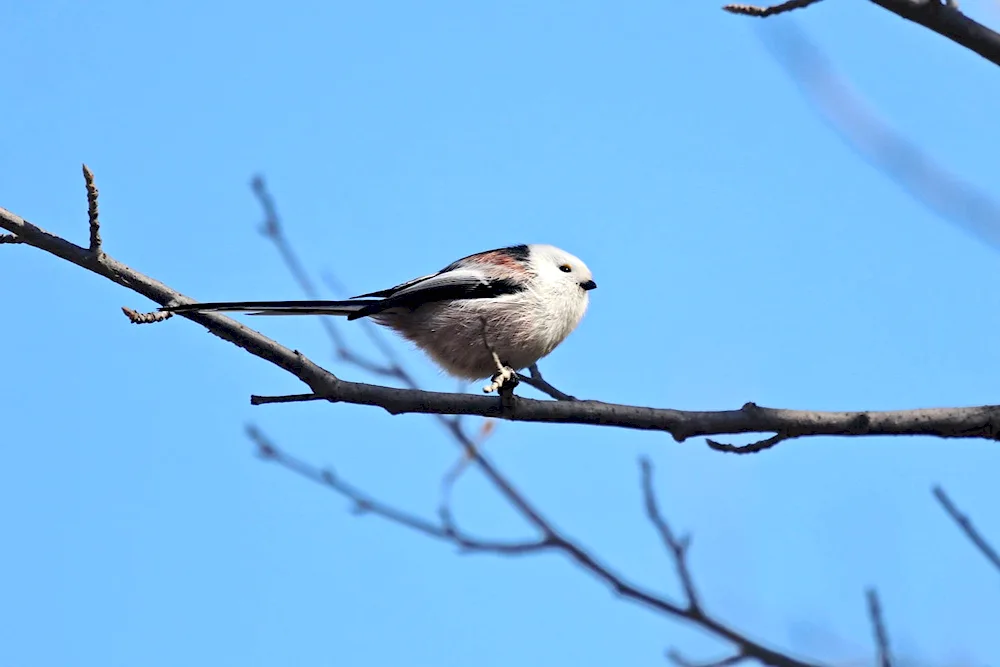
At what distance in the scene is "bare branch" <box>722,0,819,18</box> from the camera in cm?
279

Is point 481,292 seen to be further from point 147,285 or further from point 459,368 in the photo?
point 147,285

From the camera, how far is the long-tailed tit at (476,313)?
16.1ft

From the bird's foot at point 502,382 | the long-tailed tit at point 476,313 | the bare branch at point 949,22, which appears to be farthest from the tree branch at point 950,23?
the long-tailed tit at point 476,313

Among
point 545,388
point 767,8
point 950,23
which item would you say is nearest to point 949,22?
point 950,23

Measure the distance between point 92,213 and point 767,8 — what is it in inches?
87.1

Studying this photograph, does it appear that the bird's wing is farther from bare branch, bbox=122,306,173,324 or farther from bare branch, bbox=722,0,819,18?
bare branch, bbox=722,0,819,18

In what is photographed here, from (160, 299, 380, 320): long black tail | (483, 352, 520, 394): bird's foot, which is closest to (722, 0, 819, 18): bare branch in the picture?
(483, 352, 520, 394): bird's foot

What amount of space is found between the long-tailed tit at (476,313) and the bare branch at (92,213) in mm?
1446

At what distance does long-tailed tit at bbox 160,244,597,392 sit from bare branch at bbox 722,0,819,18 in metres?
2.18

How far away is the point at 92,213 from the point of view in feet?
10.8

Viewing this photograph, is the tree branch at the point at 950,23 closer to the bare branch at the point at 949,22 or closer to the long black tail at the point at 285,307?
the bare branch at the point at 949,22

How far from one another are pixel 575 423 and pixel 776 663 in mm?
1274

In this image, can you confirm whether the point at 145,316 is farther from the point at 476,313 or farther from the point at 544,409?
the point at 476,313

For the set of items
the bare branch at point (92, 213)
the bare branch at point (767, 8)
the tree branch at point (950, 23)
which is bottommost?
the tree branch at point (950, 23)
